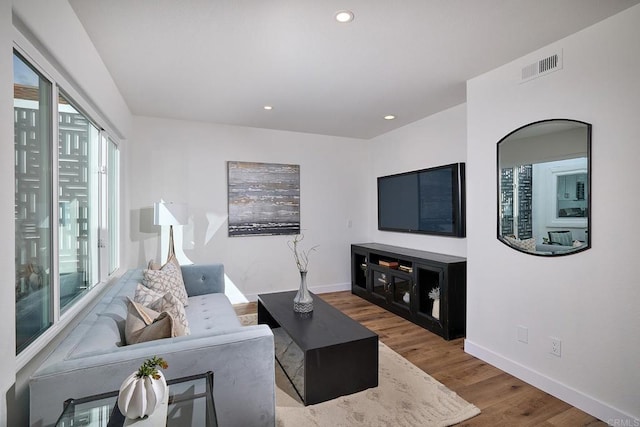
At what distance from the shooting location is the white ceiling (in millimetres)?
1870

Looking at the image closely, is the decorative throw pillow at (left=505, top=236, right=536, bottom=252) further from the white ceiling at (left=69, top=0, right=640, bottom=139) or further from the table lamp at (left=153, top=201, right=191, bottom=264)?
the table lamp at (left=153, top=201, right=191, bottom=264)

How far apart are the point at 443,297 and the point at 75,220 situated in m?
3.15

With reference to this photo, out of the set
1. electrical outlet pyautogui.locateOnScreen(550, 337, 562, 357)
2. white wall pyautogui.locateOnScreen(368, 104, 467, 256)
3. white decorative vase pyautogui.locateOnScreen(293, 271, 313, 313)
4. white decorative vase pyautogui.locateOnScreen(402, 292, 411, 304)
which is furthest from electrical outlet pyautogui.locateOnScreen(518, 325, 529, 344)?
white decorative vase pyautogui.locateOnScreen(293, 271, 313, 313)

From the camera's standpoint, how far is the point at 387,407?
2.12 metres

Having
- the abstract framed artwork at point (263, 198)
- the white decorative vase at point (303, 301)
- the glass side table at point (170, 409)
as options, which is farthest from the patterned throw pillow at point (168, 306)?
the abstract framed artwork at point (263, 198)

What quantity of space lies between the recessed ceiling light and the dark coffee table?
2038 mm

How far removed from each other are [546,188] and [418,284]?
1689 mm

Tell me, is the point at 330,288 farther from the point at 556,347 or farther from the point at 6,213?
the point at 6,213

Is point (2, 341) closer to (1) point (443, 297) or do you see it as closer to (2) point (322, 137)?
(1) point (443, 297)

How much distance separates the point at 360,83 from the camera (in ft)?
9.73

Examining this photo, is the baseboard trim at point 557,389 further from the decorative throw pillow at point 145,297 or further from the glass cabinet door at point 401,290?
the decorative throw pillow at point 145,297

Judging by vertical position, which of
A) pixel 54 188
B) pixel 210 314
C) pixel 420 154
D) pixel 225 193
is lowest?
pixel 210 314

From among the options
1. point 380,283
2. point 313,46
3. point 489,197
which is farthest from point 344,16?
point 380,283

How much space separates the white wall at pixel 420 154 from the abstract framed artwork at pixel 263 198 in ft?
4.23
